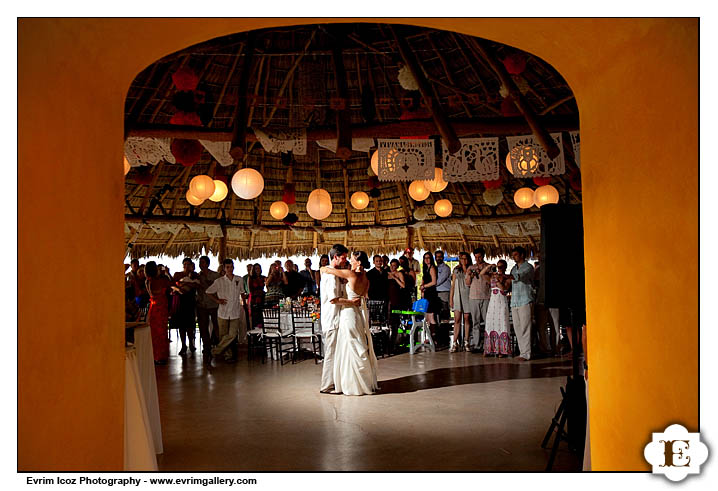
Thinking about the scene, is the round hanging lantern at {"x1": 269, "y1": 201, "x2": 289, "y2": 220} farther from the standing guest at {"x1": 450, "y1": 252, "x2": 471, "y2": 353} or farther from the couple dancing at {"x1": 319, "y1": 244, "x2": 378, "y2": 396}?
the standing guest at {"x1": 450, "y1": 252, "x2": 471, "y2": 353}

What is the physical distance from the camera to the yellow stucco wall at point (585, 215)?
7.51 ft

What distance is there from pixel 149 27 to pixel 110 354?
156 centimetres

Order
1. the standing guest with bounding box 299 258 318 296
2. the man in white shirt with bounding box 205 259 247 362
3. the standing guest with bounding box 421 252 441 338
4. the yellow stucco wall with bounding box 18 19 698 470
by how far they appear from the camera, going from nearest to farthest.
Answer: the yellow stucco wall with bounding box 18 19 698 470
the man in white shirt with bounding box 205 259 247 362
the standing guest with bounding box 421 252 441 338
the standing guest with bounding box 299 258 318 296

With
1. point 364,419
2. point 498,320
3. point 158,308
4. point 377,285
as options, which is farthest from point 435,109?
point 377,285

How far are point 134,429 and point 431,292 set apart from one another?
307 inches

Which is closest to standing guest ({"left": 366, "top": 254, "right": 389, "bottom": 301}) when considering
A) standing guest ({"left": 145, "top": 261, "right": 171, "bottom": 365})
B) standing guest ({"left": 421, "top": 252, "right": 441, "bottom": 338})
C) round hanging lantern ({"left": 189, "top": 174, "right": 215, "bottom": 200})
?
standing guest ({"left": 421, "top": 252, "right": 441, "bottom": 338})

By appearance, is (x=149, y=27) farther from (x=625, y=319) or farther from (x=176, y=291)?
(x=176, y=291)

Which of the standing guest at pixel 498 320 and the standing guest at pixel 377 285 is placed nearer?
the standing guest at pixel 498 320

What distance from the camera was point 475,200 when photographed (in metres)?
13.3

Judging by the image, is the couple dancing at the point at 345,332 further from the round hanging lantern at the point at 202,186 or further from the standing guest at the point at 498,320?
the standing guest at the point at 498,320

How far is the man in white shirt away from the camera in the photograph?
9398 millimetres

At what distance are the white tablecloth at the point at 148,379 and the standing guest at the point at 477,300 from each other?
6555 millimetres

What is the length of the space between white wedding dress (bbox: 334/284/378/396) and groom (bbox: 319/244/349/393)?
0.29ft

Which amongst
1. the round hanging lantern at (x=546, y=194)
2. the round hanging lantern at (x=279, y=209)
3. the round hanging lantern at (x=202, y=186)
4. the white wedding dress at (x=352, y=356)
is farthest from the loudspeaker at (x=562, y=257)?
the round hanging lantern at (x=279, y=209)
